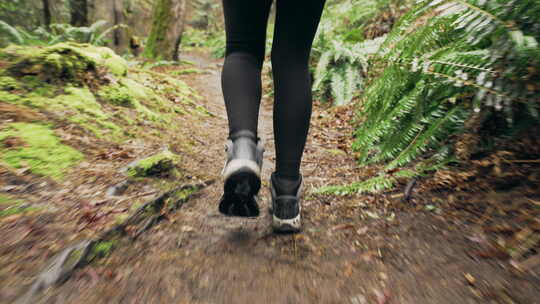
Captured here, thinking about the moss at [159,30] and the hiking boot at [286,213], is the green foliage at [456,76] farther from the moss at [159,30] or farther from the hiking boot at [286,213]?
the moss at [159,30]

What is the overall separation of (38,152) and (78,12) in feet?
42.4

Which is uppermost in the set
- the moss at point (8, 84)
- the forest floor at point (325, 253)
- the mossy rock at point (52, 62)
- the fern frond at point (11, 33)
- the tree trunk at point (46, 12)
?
the tree trunk at point (46, 12)

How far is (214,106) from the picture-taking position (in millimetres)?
5020

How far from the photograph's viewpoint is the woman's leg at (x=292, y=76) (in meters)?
1.18

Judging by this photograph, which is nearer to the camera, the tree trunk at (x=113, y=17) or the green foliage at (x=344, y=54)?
the green foliage at (x=344, y=54)

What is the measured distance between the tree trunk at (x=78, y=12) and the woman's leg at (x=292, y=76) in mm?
13370

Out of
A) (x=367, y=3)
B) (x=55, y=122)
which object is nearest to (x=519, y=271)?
(x=55, y=122)

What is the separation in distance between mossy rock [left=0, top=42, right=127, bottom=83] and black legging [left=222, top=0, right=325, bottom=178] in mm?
2025

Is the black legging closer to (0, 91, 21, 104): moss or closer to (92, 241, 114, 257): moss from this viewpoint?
(92, 241, 114, 257): moss

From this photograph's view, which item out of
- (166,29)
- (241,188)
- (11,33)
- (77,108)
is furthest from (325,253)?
(166,29)

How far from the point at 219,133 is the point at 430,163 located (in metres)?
2.43

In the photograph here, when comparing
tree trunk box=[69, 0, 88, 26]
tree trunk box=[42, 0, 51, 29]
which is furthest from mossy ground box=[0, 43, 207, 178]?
tree trunk box=[42, 0, 51, 29]

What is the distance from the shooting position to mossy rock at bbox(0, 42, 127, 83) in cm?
236

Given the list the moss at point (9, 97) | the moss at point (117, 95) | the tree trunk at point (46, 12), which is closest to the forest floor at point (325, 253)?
the moss at point (9, 97)
